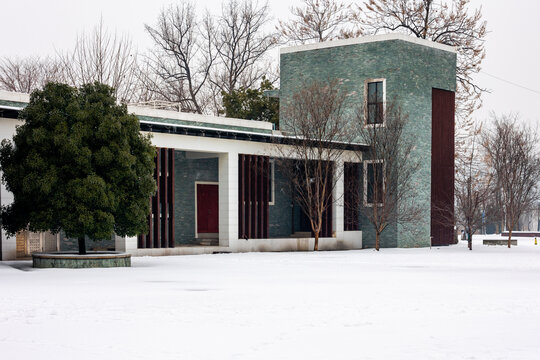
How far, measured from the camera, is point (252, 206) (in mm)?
Answer: 31531

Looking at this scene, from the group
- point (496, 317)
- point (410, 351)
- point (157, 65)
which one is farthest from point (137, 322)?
point (157, 65)

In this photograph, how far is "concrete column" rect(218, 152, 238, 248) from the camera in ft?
99.2

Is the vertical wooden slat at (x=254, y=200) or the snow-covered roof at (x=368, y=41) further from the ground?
the snow-covered roof at (x=368, y=41)

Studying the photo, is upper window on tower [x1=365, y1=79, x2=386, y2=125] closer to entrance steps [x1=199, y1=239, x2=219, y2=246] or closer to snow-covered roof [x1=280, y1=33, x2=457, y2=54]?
snow-covered roof [x1=280, y1=33, x2=457, y2=54]

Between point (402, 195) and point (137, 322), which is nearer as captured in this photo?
point (137, 322)

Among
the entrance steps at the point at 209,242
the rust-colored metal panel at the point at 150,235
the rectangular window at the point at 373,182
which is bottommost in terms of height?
the entrance steps at the point at 209,242

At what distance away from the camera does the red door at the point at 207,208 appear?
32.8 m

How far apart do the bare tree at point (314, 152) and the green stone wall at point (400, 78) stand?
8.62ft

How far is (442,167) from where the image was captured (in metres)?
39.1

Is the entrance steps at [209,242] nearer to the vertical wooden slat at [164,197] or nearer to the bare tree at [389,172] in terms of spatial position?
the vertical wooden slat at [164,197]

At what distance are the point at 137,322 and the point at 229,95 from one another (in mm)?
38082

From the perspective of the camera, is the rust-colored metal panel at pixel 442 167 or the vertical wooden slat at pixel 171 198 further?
the rust-colored metal panel at pixel 442 167

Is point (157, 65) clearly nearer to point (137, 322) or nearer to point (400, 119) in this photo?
point (400, 119)

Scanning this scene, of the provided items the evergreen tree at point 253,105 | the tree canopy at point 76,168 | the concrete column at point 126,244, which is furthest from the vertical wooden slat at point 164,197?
the evergreen tree at point 253,105
